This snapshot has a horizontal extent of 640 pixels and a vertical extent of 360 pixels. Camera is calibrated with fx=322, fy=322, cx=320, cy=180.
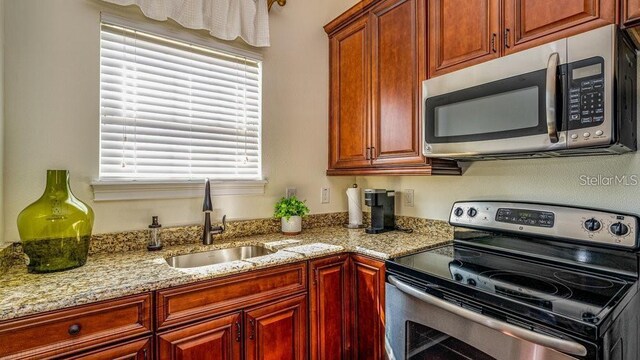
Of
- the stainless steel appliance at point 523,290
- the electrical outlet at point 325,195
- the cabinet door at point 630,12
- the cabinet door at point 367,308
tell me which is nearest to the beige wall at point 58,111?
the electrical outlet at point 325,195

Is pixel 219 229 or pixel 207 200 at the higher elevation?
pixel 207 200

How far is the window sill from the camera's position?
5.31ft

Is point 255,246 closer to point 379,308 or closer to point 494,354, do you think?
point 379,308

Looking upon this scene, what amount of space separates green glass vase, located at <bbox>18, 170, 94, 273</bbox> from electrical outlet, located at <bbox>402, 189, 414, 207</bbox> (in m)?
1.80

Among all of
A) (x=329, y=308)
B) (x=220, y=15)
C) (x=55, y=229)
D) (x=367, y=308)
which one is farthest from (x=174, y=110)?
(x=367, y=308)

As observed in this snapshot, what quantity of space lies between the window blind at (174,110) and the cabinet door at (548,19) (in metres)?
1.45

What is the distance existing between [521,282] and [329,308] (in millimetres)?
896

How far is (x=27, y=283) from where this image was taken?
3.83ft

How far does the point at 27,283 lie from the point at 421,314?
4.87ft

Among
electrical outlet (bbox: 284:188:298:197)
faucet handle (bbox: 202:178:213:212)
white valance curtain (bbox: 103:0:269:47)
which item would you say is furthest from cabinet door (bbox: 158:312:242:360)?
white valance curtain (bbox: 103:0:269:47)

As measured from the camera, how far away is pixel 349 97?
2.28 m

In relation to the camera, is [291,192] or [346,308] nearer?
[346,308]

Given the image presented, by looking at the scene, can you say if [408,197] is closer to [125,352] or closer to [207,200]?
[207,200]

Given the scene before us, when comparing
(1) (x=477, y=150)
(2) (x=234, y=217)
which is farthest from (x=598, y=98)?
(2) (x=234, y=217)
